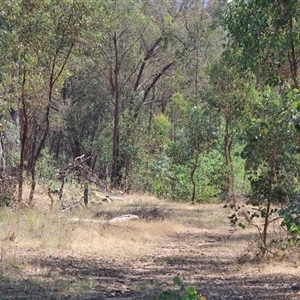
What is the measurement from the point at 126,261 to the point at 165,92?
27938 millimetres

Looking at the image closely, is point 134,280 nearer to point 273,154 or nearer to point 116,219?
point 273,154

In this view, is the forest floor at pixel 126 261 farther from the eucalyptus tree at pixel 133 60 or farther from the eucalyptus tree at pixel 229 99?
the eucalyptus tree at pixel 133 60

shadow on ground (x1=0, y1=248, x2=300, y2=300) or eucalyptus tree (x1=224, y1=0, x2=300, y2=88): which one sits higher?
eucalyptus tree (x1=224, y1=0, x2=300, y2=88)

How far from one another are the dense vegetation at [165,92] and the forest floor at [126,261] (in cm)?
98

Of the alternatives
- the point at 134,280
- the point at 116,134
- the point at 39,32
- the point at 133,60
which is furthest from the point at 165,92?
the point at 134,280

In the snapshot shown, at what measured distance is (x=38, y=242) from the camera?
10.7 m

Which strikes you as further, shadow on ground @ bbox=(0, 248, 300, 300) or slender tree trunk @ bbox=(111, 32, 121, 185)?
slender tree trunk @ bbox=(111, 32, 121, 185)

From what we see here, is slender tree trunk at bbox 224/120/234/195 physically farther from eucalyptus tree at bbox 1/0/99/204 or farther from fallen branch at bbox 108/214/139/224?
eucalyptus tree at bbox 1/0/99/204

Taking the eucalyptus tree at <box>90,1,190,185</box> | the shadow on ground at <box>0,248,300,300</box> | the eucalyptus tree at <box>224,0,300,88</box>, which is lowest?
the shadow on ground at <box>0,248,300,300</box>

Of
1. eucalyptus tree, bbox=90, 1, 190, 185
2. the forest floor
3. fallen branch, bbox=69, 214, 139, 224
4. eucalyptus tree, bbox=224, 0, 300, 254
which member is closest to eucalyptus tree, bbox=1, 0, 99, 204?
fallen branch, bbox=69, 214, 139, 224

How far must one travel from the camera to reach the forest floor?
300 inches

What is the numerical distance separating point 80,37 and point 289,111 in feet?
24.1

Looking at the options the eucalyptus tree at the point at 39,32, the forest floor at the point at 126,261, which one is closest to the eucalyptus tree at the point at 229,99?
the forest floor at the point at 126,261

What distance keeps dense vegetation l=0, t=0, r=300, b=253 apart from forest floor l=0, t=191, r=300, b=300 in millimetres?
982
